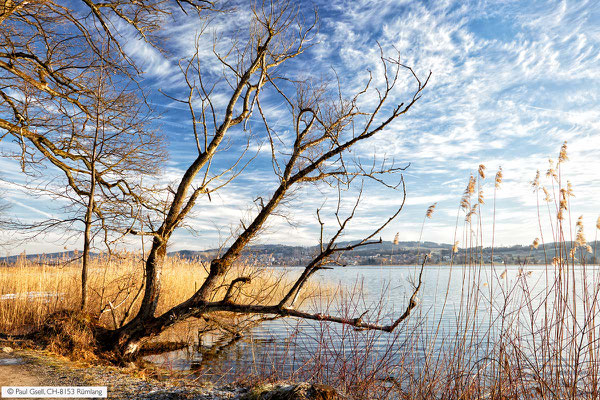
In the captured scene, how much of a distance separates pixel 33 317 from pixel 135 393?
5.89 m

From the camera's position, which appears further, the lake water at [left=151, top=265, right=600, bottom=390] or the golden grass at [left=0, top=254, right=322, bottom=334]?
the golden grass at [left=0, top=254, right=322, bottom=334]

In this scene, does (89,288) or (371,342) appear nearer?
(371,342)

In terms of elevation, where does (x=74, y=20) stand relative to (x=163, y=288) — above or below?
above

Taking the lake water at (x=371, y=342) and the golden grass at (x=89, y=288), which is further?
the golden grass at (x=89, y=288)

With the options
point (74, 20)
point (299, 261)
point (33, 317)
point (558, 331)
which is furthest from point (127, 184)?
point (558, 331)

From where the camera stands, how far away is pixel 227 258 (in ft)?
17.1

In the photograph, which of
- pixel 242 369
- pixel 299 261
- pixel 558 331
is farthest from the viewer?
pixel 242 369

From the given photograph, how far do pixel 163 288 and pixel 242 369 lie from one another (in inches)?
203

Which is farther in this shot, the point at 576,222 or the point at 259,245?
the point at 259,245

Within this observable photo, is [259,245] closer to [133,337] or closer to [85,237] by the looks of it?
[133,337]

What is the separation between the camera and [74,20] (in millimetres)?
5844

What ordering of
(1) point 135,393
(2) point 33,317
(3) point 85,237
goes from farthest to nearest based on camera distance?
(2) point 33,317 → (3) point 85,237 → (1) point 135,393

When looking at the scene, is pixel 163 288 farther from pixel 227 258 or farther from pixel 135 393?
pixel 135 393

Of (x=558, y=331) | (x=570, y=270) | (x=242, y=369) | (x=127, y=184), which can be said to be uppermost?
(x=127, y=184)
